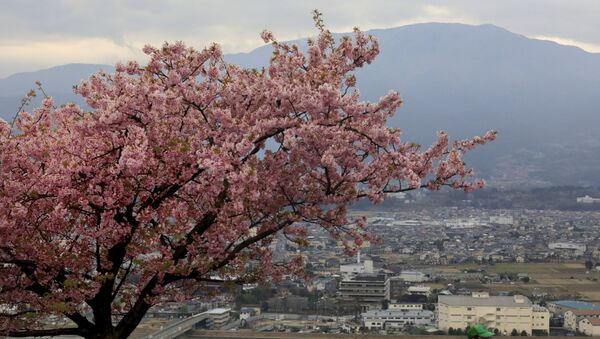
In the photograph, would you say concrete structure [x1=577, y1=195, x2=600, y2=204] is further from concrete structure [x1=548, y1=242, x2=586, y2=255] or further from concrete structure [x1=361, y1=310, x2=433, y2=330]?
concrete structure [x1=361, y1=310, x2=433, y2=330]

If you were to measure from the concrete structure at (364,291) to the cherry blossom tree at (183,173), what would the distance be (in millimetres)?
16875

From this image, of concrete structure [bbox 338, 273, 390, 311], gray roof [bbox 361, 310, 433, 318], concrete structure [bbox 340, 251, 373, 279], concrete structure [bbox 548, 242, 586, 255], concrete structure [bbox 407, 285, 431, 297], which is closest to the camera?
gray roof [bbox 361, 310, 433, 318]

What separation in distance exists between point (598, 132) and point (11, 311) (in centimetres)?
12039

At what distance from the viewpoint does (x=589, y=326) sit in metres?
16.7

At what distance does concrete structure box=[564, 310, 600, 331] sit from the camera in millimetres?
17020

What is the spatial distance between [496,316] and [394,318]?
8.15ft

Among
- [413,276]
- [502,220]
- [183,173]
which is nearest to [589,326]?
[413,276]

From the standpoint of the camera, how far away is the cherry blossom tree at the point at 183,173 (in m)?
3.95

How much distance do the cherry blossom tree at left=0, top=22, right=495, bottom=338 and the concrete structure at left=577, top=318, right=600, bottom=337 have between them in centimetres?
1341

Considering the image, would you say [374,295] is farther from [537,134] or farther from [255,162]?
[537,134]

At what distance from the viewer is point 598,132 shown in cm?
11456

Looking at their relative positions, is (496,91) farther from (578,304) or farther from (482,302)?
(482,302)

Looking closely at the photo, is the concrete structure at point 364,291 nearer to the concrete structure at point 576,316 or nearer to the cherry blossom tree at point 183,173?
the concrete structure at point 576,316

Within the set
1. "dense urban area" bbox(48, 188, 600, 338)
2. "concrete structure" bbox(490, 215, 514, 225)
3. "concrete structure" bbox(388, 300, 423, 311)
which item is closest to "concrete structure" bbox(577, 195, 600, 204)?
"concrete structure" bbox(490, 215, 514, 225)
